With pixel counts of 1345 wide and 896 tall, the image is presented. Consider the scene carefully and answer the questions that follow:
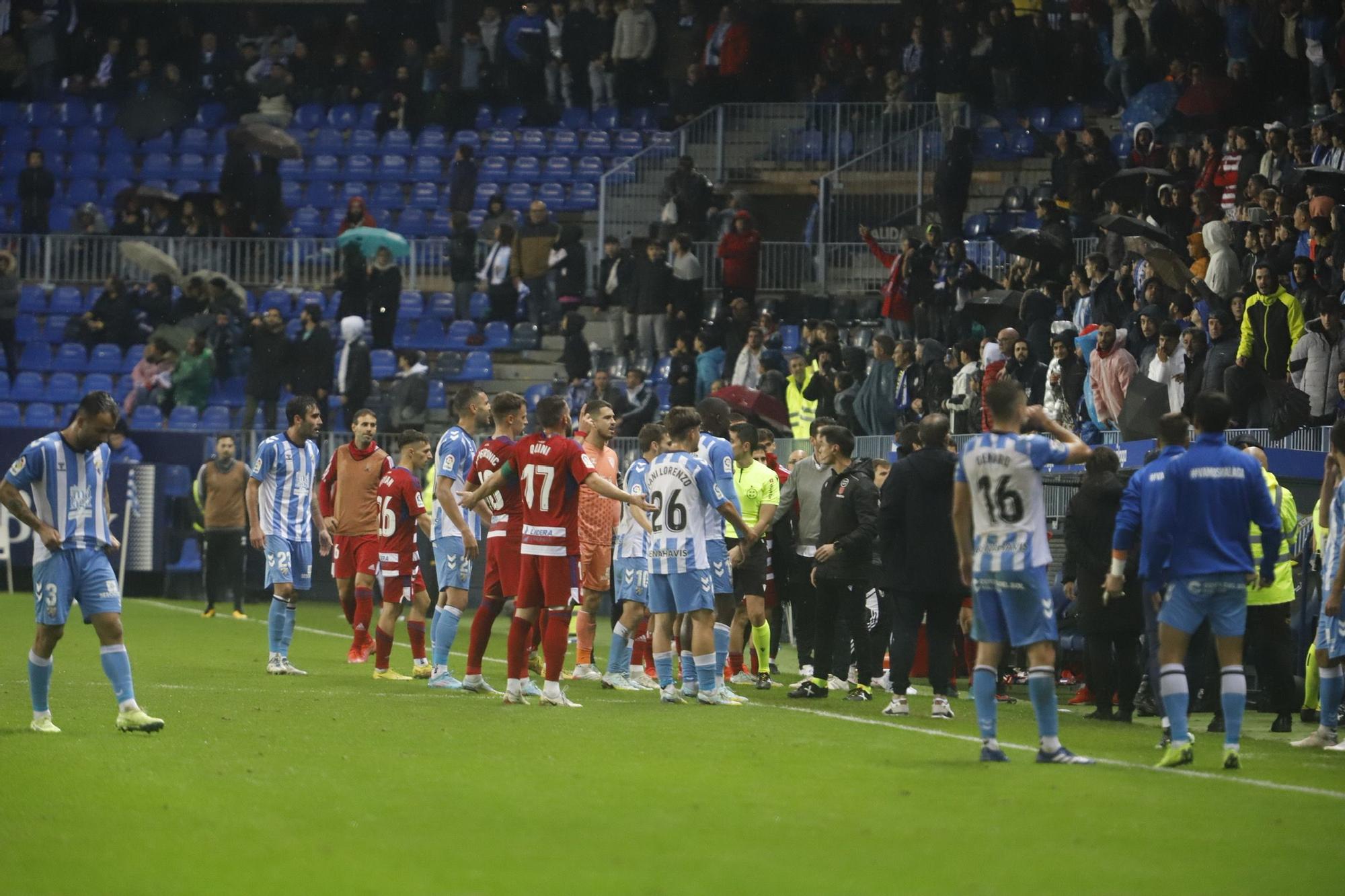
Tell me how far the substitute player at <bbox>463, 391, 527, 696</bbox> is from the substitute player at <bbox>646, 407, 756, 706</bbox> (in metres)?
1.01

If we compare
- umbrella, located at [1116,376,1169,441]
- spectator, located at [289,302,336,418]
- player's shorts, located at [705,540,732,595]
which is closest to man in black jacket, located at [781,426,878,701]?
player's shorts, located at [705,540,732,595]

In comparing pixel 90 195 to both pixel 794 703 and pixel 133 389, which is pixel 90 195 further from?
pixel 794 703

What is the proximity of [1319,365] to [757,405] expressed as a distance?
780 cm

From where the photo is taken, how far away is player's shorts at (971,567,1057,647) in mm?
9867

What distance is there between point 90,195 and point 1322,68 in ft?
76.3

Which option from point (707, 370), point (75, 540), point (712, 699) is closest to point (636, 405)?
point (707, 370)

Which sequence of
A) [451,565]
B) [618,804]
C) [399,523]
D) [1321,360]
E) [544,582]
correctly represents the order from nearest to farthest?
[618,804]
[544,582]
[451,565]
[399,523]
[1321,360]

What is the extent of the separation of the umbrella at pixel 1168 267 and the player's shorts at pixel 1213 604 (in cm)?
980

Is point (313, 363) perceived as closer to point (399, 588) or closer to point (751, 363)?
point (751, 363)

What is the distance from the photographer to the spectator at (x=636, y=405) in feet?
82.8

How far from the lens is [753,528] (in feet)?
48.1

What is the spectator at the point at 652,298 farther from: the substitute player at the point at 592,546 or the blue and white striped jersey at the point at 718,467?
the blue and white striped jersey at the point at 718,467

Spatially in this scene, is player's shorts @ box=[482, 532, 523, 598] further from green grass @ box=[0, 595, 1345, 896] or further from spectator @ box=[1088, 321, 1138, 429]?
spectator @ box=[1088, 321, 1138, 429]

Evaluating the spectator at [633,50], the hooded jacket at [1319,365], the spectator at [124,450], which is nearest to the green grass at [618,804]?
the hooded jacket at [1319,365]
